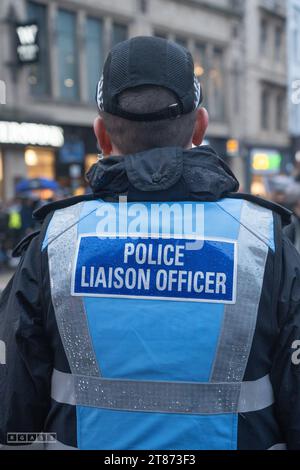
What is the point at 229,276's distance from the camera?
1332 mm

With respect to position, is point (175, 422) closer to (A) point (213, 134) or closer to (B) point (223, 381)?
(B) point (223, 381)

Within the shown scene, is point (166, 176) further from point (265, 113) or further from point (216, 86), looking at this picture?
point (265, 113)

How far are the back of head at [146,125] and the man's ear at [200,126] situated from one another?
0.04 meters

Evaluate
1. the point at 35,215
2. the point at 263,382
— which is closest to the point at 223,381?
the point at 263,382

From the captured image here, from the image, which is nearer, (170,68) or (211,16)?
(170,68)

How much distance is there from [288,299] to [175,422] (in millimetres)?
368

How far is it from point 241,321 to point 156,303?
7.6 inches

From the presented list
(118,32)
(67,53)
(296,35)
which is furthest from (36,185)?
(296,35)

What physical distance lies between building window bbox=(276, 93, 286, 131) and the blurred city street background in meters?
0.05

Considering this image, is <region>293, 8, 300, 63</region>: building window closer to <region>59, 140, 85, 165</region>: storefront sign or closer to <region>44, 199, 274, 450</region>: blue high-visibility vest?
<region>44, 199, 274, 450</region>: blue high-visibility vest

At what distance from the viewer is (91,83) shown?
58.6 ft

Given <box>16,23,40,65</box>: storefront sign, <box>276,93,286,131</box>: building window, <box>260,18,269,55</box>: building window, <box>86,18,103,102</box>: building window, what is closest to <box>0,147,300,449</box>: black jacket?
<box>16,23,40,65</box>: storefront sign

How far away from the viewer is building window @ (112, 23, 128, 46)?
60.1 feet

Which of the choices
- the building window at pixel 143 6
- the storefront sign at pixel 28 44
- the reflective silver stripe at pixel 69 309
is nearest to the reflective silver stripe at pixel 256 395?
the reflective silver stripe at pixel 69 309
